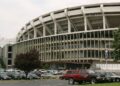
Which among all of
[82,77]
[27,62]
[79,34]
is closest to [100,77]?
[82,77]

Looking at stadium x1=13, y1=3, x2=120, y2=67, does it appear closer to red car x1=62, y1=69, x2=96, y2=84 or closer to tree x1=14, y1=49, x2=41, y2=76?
tree x1=14, y1=49, x2=41, y2=76

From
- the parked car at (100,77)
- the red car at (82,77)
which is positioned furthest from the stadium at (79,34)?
the red car at (82,77)

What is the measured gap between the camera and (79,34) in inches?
5157

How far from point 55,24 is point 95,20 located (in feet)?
52.9

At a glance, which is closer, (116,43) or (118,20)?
(116,43)

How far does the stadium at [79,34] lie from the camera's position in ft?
417

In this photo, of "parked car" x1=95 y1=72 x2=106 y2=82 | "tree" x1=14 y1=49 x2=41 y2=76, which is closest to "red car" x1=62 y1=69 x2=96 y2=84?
"parked car" x1=95 y1=72 x2=106 y2=82

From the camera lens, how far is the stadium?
5010 inches

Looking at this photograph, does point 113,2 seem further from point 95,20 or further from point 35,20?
point 35,20

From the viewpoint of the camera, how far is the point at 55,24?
5389 inches

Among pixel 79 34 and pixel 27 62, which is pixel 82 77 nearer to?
pixel 27 62

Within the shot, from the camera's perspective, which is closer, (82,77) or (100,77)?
(82,77)

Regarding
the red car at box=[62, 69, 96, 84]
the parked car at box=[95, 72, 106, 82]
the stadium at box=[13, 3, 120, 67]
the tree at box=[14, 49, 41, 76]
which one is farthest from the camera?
the stadium at box=[13, 3, 120, 67]

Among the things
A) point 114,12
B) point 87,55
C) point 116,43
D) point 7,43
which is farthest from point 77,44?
point 116,43
